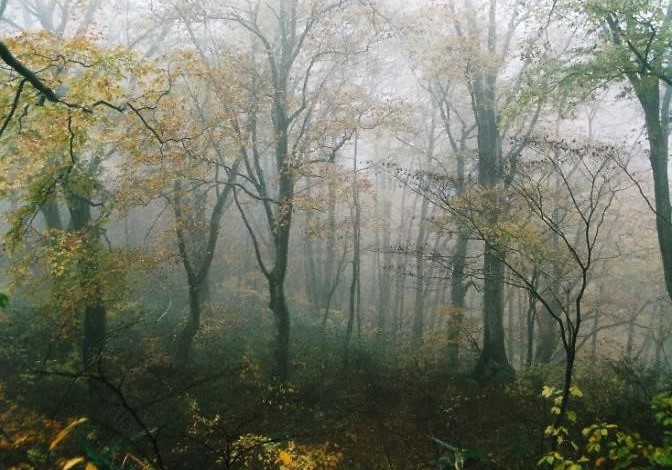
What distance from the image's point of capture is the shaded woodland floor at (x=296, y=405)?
29.2 ft

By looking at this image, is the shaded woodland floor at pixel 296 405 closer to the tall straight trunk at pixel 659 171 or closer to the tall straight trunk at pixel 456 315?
the tall straight trunk at pixel 456 315

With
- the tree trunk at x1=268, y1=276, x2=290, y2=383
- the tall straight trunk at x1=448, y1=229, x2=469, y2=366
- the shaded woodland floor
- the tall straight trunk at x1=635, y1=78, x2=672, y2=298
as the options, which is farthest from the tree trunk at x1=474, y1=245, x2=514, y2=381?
the tree trunk at x1=268, y1=276, x2=290, y2=383

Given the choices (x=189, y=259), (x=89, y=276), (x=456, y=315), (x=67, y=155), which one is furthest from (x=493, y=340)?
(x=67, y=155)

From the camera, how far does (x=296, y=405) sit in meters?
12.2

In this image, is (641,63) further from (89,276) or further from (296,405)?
(89,276)

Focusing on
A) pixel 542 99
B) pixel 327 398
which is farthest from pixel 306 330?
pixel 542 99

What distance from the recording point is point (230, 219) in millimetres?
29609

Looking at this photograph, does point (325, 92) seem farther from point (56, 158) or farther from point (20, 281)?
point (20, 281)

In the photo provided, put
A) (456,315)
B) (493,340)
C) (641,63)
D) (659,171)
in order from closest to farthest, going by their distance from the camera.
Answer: (641,63) → (659,171) → (493,340) → (456,315)

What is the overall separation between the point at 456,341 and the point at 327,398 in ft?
17.0

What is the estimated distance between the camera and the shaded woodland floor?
891 centimetres

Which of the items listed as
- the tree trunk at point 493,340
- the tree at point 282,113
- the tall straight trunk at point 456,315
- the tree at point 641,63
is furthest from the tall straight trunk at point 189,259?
the tree at point 641,63

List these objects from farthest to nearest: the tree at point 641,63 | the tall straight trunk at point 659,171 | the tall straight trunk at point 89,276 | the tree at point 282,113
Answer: the tree at point 282,113
the tall straight trunk at point 89,276
the tall straight trunk at point 659,171
the tree at point 641,63

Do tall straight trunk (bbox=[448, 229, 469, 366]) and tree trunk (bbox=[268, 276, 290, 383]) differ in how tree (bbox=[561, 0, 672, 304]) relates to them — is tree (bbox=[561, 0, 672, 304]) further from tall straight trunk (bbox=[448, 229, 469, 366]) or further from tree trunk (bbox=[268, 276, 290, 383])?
tree trunk (bbox=[268, 276, 290, 383])
